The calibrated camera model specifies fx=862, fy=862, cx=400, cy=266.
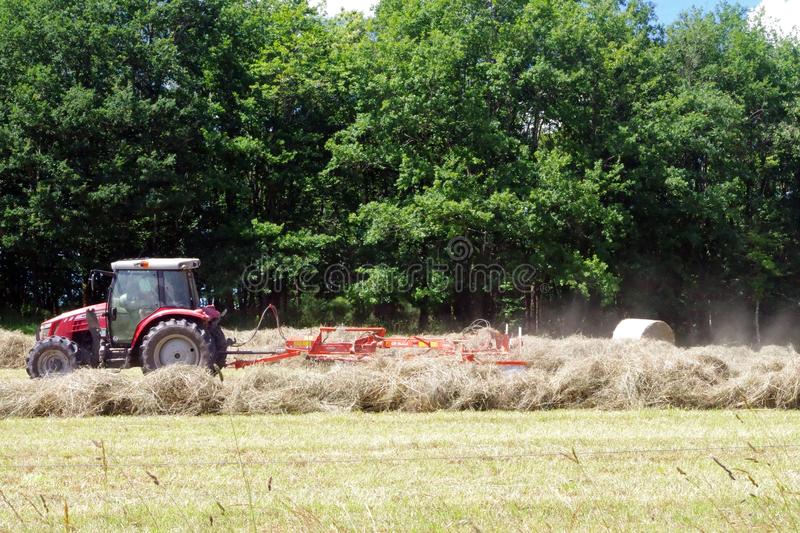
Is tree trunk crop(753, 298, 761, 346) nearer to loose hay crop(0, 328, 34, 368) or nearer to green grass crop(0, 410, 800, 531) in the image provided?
green grass crop(0, 410, 800, 531)

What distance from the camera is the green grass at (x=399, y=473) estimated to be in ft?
17.6

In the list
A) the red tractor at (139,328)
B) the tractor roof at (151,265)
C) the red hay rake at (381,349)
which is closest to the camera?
the red tractor at (139,328)

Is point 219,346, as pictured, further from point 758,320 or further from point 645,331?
point 758,320

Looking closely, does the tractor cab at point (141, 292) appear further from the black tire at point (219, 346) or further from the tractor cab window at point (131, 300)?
the black tire at point (219, 346)

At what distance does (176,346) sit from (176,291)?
44.0 inches

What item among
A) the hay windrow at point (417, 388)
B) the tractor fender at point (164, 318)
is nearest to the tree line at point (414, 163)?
the tractor fender at point (164, 318)

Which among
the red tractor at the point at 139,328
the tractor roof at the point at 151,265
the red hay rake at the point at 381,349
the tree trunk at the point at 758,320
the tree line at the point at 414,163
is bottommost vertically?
the tree trunk at the point at 758,320

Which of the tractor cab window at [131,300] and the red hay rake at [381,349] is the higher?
the tractor cab window at [131,300]

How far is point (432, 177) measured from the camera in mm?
27531

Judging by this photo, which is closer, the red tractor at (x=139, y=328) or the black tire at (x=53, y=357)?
the red tractor at (x=139, y=328)

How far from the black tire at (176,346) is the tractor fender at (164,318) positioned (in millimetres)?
196

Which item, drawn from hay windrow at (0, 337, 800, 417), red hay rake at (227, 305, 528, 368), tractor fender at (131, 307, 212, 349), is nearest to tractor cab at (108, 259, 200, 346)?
tractor fender at (131, 307, 212, 349)

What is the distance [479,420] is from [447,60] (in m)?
19.1

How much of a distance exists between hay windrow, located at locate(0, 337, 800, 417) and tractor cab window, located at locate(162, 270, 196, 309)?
2298 mm
